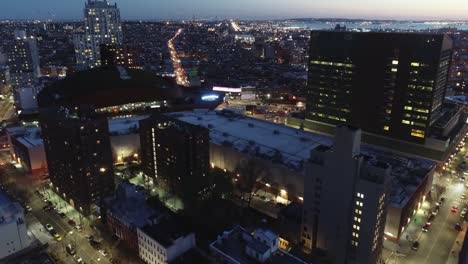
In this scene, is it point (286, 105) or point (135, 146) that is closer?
point (135, 146)

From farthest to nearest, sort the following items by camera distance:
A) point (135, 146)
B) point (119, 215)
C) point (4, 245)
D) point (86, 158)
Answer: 1. point (135, 146)
2. point (86, 158)
3. point (119, 215)
4. point (4, 245)

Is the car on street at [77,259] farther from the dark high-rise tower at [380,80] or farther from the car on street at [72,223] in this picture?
the dark high-rise tower at [380,80]

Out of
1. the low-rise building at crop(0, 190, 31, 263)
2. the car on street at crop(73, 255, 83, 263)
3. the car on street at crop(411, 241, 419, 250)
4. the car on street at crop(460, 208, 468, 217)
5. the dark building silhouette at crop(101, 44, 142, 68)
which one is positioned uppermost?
the dark building silhouette at crop(101, 44, 142, 68)

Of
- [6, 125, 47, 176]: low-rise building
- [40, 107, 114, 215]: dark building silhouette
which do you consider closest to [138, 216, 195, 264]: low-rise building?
[40, 107, 114, 215]: dark building silhouette

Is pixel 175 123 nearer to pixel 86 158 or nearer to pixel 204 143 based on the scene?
pixel 204 143

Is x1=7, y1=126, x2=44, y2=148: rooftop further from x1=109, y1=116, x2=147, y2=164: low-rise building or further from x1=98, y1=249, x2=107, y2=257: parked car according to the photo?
x1=98, y1=249, x2=107, y2=257: parked car

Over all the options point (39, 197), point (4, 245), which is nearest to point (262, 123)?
point (39, 197)
